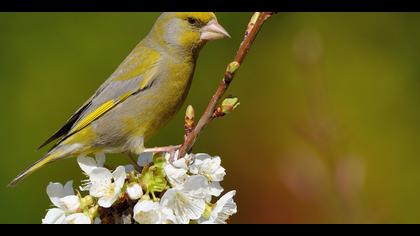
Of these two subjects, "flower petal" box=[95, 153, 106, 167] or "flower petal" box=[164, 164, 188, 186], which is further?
"flower petal" box=[95, 153, 106, 167]

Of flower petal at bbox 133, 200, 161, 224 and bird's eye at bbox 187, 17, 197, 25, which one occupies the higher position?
bird's eye at bbox 187, 17, 197, 25

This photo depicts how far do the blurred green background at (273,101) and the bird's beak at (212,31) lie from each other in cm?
94

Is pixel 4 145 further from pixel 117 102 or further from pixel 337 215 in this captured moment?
pixel 337 215

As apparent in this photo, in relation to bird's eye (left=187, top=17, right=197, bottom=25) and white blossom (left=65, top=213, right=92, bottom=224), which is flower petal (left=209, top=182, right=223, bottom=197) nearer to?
white blossom (left=65, top=213, right=92, bottom=224)

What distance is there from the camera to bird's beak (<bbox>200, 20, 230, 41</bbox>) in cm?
363

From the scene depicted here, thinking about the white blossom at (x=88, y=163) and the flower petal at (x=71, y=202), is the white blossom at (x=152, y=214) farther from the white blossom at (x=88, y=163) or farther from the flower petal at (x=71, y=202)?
the white blossom at (x=88, y=163)

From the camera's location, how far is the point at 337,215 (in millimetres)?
4652

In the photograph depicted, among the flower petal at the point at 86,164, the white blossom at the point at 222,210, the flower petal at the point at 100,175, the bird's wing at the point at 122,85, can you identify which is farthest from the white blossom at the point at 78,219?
the bird's wing at the point at 122,85

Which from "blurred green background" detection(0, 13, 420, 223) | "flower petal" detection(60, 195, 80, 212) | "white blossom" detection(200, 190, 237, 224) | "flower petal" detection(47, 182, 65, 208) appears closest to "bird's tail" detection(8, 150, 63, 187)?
"flower petal" detection(47, 182, 65, 208)

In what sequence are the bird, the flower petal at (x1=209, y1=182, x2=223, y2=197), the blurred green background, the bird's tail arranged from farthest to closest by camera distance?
the blurred green background → the bird → the bird's tail → the flower petal at (x1=209, y1=182, x2=223, y2=197)

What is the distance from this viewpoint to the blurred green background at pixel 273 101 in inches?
197

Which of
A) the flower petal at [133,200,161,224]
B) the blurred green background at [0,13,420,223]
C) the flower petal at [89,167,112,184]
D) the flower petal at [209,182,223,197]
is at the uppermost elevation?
the flower petal at [89,167,112,184]

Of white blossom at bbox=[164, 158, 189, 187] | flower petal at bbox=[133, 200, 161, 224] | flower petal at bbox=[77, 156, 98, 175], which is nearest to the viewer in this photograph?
flower petal at bbox=[133, 200, 161, 224]

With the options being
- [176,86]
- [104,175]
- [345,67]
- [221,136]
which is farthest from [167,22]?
[345,67]
